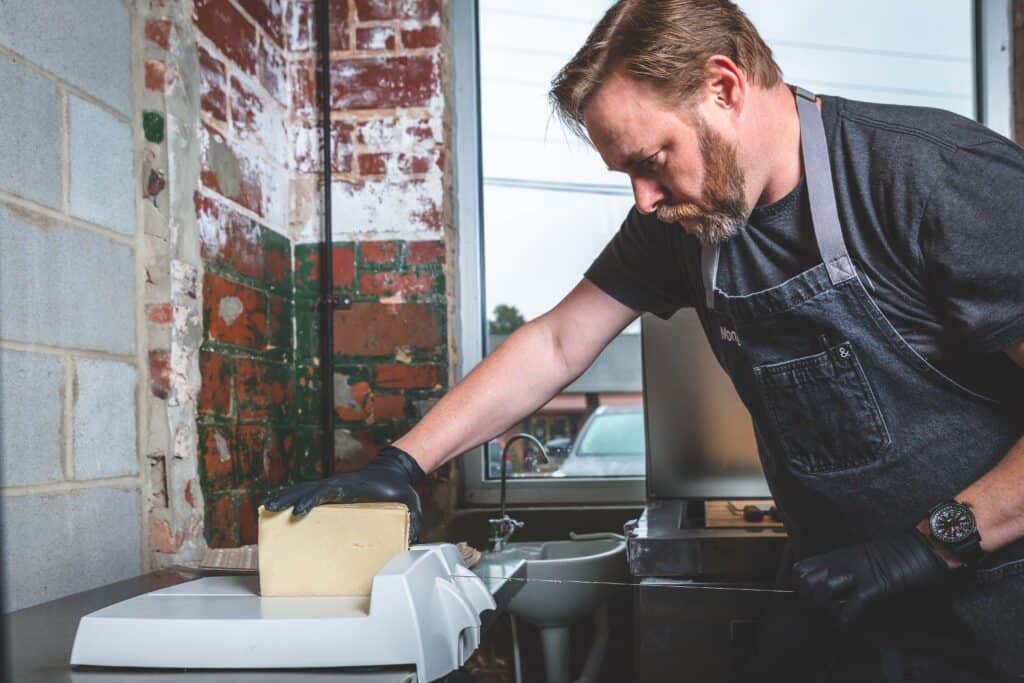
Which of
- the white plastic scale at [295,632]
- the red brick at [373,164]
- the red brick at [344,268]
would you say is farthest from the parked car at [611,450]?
the white plastic scale at [295,632]

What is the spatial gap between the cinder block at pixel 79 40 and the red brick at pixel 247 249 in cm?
38

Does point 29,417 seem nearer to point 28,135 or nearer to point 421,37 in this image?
point 28,135

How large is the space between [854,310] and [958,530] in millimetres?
286

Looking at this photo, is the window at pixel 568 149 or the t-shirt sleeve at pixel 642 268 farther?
the window at pixel 568 149

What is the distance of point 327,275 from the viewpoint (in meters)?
2.15

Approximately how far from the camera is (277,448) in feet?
6.69

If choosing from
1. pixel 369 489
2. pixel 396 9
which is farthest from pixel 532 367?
pixel 396 9

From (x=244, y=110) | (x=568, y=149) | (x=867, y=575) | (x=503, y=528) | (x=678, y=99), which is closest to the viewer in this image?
(x=867, y=575)

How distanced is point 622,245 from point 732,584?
61cm

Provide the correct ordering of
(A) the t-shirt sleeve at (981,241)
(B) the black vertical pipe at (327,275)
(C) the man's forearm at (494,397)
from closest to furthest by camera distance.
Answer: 1. (A) the t-shirt sleeve at (981,241)
2. (C) the man's forearm at (494,397)
3. (B) the black vertical pipe at (327,275)

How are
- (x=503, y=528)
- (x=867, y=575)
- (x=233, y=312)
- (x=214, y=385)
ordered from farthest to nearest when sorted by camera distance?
(x=503, y=528)
(x=233, y=312)
(x=214, y=385)
(x=867, y=575)

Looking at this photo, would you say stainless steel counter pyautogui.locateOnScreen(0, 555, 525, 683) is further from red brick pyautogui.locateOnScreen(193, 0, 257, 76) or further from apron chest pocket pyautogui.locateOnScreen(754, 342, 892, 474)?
red brick pyautogui.locateOnScreen(193, 0, 257, 76)

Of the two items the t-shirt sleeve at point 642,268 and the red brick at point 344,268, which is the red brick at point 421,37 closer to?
the red brick at point 344,268

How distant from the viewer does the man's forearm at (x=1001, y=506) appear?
1.00 meters
